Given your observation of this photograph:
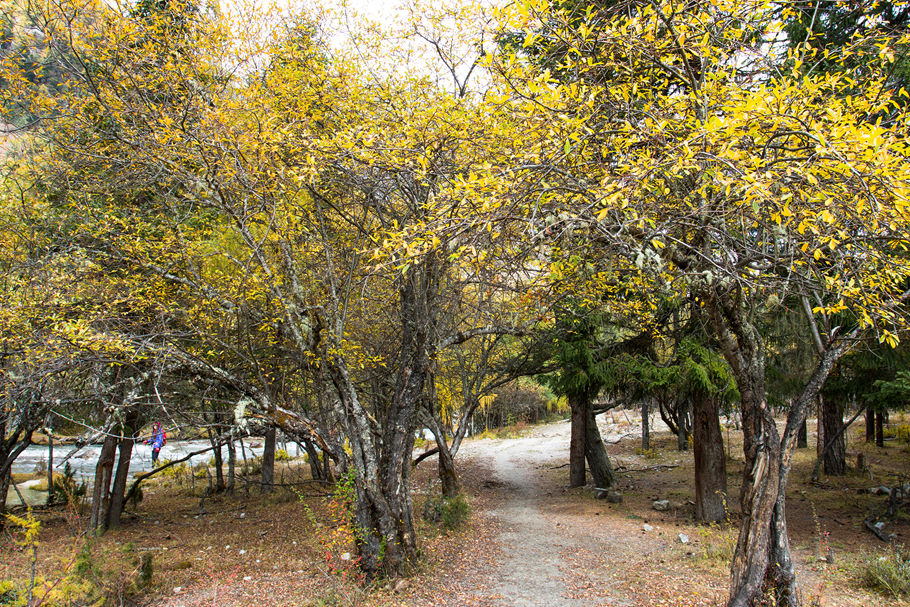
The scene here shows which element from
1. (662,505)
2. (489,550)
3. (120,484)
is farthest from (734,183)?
(120,484)

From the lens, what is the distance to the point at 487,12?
661 centimetres

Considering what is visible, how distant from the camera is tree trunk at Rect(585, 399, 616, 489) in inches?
524

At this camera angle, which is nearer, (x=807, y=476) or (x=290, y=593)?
(x=290, y=593)

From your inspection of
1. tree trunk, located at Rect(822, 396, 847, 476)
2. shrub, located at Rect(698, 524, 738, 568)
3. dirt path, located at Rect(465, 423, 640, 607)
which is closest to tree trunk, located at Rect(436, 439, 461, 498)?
dirt path, located at Rect(465, 423, 640, 607)

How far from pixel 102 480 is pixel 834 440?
57.2ft

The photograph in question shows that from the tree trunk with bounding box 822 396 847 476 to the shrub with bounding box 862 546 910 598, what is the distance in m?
8.29

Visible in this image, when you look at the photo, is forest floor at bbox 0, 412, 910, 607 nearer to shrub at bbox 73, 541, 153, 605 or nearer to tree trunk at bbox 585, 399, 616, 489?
shrub at bbox 73, 541, 153, 605

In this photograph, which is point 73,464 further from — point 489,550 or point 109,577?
point 489,550

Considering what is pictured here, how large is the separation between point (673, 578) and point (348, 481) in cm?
435

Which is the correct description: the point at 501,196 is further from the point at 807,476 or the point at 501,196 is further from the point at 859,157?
the point at 807,476

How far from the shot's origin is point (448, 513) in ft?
31.1

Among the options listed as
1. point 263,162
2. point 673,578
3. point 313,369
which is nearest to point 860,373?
point 673,578

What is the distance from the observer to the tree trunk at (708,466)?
9750 mm

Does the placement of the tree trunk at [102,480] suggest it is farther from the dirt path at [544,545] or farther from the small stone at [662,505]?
the small stone at [662,505]
